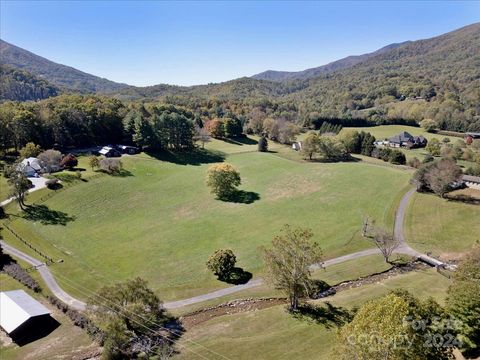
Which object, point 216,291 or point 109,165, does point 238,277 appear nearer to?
point 216,291

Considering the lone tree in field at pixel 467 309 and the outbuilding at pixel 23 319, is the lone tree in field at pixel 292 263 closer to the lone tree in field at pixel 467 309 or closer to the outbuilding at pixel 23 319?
the lone tree in field at pixel 467 309

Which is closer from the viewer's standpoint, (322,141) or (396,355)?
(396,355)

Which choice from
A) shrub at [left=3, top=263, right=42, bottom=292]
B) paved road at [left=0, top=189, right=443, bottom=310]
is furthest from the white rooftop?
shrub at [left=3, top=263, right=42, bottom=292]

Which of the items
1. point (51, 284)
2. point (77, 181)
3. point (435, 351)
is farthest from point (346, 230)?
point (77, 181)

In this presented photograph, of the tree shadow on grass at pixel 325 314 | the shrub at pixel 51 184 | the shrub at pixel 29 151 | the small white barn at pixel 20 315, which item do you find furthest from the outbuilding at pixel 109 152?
the tree shadow on grass at pixel 325 314

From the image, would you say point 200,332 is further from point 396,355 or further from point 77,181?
point 77,181
